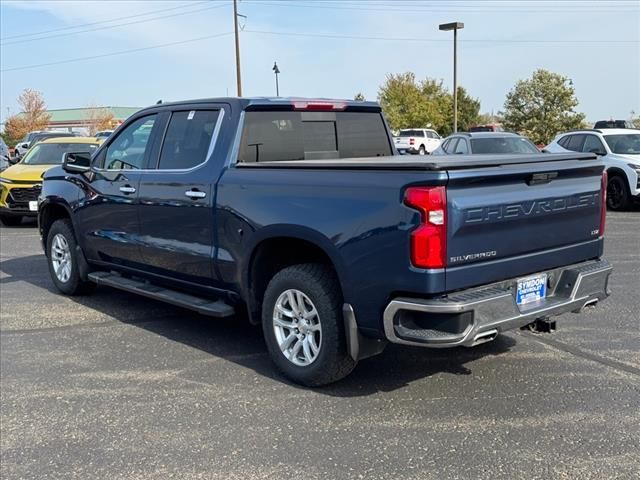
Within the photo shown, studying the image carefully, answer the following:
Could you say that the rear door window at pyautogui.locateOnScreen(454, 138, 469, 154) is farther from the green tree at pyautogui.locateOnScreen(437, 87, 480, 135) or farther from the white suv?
the green tree at pyautogui.locateOnScreen(437, 87, 480, 135)

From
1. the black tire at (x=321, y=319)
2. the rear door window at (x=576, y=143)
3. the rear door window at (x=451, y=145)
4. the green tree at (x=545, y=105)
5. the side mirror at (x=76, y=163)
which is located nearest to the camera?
the black tire at (x=321, y=319)

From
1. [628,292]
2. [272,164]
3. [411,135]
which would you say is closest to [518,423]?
[272,164]

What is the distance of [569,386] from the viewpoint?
4.46 metres

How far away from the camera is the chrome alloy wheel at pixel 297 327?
4469 millimetres

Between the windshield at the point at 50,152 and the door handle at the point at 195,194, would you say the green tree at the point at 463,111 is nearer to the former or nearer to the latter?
the windshield at the point at 50,152

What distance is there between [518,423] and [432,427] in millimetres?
494

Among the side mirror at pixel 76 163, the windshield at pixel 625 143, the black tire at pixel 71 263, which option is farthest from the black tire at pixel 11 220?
the windshield at pixel 625 143

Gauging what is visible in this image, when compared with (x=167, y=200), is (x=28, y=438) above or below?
below

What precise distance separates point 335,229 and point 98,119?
73.1m

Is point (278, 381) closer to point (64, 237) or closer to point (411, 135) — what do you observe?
point (64, 237)

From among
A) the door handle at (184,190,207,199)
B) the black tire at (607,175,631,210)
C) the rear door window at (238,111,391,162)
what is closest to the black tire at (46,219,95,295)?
the door handle at (184,190,207,199)

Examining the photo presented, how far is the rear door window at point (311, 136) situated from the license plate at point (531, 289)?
219cm

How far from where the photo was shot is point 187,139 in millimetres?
5566

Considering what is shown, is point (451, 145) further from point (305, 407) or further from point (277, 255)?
point (305, 407)
